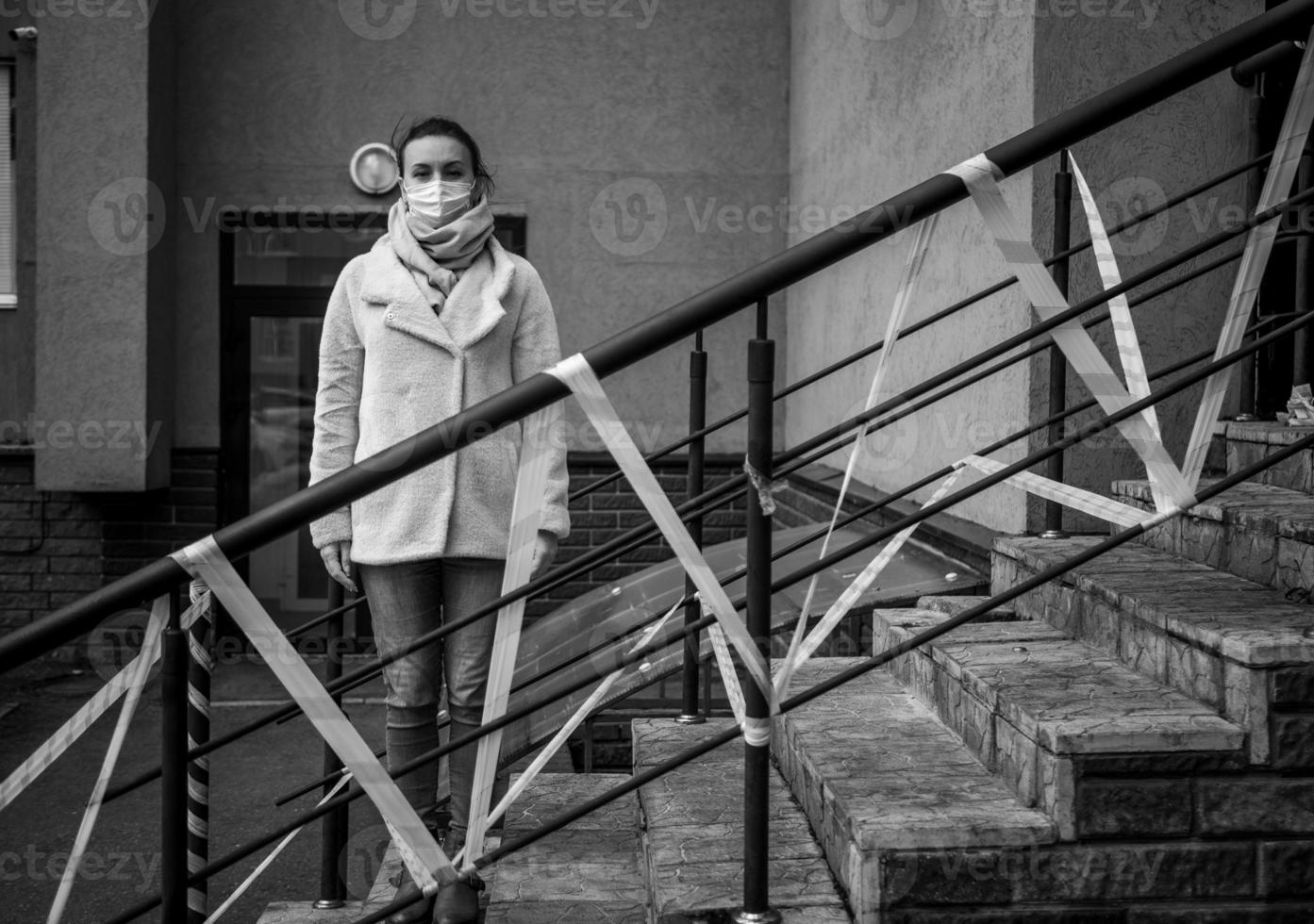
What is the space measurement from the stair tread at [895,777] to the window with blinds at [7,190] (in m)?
6.19

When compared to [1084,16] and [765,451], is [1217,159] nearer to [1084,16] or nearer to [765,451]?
[1084,16]

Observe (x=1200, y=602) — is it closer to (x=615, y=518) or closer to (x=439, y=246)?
(x=439, y=246)

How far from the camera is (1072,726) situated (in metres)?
1.92

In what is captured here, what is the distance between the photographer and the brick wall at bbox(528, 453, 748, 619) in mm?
7184

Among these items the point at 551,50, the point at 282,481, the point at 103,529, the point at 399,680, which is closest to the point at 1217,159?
the point at 399,680

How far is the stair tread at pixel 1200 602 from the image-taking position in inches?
74.7

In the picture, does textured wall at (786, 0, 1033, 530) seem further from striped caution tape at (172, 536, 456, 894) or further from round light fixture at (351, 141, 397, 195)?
round light fixture at (351, 141, 397, 195)

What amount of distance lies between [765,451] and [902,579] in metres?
2.30

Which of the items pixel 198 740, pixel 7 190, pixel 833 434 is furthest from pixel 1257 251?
pixel 7 190

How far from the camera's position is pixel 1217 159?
363 cm

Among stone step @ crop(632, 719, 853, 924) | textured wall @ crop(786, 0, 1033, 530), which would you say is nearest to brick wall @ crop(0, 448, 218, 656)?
textured wall @ crop(786, 0, 1033, 530)

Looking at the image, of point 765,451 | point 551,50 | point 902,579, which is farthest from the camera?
point 551,50

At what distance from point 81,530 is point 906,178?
5.19 meters

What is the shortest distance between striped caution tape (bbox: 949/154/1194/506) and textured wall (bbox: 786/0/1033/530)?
156 cm
